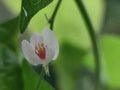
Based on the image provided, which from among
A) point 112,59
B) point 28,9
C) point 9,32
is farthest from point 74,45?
point 28,9

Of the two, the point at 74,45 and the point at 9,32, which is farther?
the point at 74,45

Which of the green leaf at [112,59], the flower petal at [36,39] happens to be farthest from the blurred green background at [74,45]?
the flower petal at [36,39]

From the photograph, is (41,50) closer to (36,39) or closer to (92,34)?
(36,39)

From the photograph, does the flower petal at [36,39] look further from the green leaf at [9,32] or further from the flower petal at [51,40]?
the green leaf at [9,32]

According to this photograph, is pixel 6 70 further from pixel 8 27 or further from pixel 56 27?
pixel 56 27

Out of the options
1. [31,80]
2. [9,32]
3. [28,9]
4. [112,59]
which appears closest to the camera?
[28,9]

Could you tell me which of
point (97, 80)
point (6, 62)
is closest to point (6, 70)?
point (6, 62)
